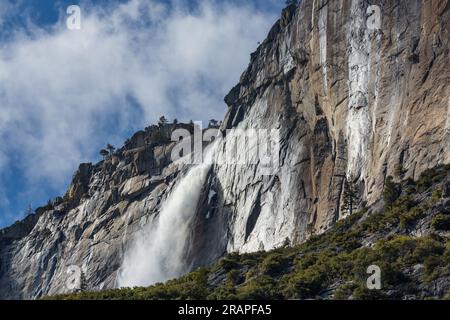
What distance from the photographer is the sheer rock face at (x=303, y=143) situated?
7862cm

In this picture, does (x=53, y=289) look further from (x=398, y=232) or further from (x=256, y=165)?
(x=398, y=232)

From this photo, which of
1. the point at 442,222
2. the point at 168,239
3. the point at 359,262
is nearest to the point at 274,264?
the point at 359,262

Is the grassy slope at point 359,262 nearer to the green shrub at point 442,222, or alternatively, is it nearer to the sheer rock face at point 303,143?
the green shrub at point 442,222

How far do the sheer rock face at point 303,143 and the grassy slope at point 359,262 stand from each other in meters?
5.96

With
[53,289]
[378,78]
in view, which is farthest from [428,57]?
[53,289]

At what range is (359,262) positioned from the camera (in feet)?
191

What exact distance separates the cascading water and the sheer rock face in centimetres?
188

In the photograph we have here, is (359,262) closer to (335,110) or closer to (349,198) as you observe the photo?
(349,198)

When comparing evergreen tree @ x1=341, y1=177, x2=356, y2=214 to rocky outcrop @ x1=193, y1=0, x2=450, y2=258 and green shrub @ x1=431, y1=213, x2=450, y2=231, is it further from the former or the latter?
green shrub @ x1=431, y1=213, x2=450, y2=231

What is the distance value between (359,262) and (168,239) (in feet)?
186

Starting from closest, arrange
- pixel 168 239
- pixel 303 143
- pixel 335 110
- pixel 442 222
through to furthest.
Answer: pixel 442 222 < pixel 335 110 < pixel 303 143 < pixel 168 239

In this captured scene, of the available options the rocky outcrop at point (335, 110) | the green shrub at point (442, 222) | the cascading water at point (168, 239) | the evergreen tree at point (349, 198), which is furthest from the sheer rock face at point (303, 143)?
the green shrub at point (442, 222)

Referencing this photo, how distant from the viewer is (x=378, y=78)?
84.8 m
